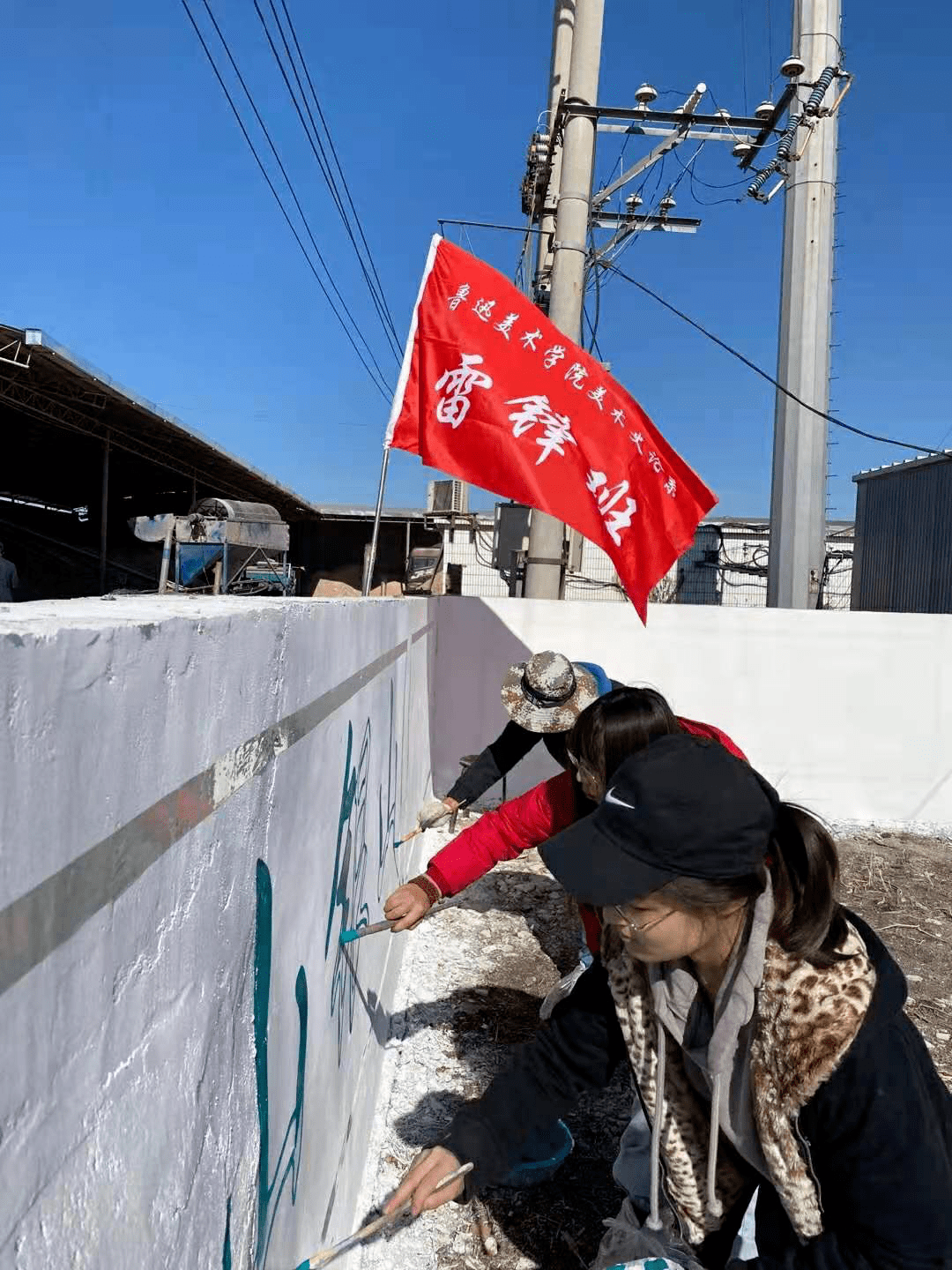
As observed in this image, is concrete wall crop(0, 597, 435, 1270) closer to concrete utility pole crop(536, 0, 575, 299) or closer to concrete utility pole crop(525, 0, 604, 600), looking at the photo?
concrete utility pole crop(525, 0, 604, 600)

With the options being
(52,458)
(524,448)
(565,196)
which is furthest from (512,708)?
(52,458)

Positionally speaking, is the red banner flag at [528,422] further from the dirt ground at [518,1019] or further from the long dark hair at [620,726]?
the long dark hair at [620,726]

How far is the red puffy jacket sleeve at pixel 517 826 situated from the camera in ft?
8.63

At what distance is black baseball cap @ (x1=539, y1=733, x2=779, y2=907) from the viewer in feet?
3.93

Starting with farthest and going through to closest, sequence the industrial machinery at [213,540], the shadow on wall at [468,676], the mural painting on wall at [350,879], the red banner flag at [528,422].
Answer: the industrial machinery at [213,540], the shadow on wall at [468,676], the red banner flag at [528,422], the mural painting on wall at [350,879]

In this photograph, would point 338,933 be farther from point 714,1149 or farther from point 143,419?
point 143,419

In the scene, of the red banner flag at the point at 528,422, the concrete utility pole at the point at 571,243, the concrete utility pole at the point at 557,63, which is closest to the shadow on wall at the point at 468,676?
the concrete utility pole at the point at 571,243

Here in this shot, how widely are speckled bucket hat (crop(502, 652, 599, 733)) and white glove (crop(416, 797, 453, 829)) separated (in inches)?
23.4

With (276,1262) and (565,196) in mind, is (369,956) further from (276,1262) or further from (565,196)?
(565,196)

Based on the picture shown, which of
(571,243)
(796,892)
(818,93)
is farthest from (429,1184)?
(818,93)

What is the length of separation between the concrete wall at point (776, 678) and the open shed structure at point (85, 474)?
511 centimetres

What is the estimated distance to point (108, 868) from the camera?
2.14 ft

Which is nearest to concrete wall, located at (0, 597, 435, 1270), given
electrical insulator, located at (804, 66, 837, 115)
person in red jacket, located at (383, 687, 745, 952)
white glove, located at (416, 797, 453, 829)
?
person in red jacket, located at (383, 687, 745, 952)

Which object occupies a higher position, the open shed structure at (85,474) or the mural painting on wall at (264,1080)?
the open shed structure at (85,474)
